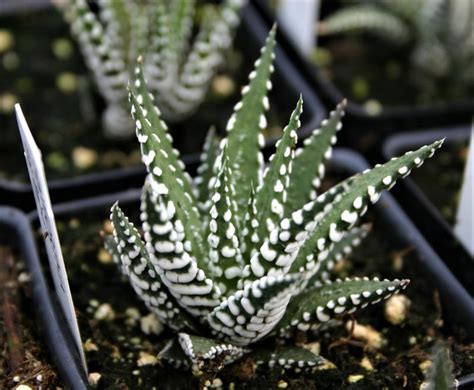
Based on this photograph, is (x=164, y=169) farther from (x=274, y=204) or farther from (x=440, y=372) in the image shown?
(x=440, y=372)

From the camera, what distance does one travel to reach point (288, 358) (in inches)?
44.1

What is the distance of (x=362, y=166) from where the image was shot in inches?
60.8

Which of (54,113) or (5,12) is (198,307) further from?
(5,12)

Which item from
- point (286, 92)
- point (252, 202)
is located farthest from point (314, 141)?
point (286, 92)

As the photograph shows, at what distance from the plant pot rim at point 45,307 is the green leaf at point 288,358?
26 centimetres

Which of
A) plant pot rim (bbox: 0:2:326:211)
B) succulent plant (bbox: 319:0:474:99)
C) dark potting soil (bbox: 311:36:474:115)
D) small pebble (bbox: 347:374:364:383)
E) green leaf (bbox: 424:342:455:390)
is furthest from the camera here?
dark potting soil (bbox: 311:36:474:115)

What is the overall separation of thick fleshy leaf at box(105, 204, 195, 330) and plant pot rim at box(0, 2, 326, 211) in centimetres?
30

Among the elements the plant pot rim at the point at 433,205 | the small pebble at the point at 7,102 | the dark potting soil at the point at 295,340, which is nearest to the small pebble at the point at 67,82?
the small pebble at the point at 7,102

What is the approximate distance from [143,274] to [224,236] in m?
0.13

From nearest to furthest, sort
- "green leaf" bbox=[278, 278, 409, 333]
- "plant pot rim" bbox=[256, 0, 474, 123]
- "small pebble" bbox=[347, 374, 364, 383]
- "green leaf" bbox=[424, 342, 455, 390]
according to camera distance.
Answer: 1. "green leaf" bbox=[424, 342, 455, 390]
2. "green leaf" bbox=[278, 278, 409, 333]
3. "small pebble" bbox=[347, 374, 364, 383]
4. "plant pot rim" bbox=[256, 0, 474, 123]

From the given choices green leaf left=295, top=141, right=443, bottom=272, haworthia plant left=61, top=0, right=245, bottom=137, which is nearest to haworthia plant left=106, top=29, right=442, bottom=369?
green leaf left=295, top=141, right=443, bottom=272

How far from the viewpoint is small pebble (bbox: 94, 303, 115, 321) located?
4.11ft

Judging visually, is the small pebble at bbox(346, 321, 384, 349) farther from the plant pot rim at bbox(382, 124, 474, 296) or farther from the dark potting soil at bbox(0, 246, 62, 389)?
the dark potting soil at bbox(0, 246, 62, 389)

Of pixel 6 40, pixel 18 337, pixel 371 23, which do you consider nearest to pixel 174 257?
pixel 18 337
